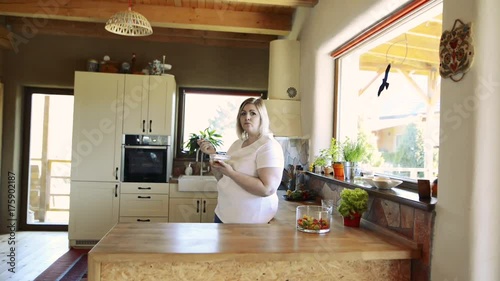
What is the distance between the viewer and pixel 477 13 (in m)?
1.18

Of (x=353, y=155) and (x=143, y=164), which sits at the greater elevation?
(x=353, y=155)

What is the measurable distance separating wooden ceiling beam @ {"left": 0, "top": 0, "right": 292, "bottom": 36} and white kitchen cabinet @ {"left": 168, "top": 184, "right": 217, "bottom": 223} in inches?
68.1

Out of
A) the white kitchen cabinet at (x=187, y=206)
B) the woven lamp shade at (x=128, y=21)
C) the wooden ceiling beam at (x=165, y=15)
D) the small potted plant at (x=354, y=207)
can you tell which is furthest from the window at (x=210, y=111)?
the small potted plant at (x=354, y=207)

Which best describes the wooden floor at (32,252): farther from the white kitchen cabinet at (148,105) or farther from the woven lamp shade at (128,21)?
the woven lamp shade at (128,21)

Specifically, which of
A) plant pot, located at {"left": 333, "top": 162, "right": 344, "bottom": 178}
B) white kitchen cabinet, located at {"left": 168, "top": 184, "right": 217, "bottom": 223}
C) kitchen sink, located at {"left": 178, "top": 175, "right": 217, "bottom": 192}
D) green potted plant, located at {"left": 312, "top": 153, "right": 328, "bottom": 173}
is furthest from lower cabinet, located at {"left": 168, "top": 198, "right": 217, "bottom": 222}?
plant pot, located at {"left": 333, "top": 162, "right": 344, "bottom": 178}

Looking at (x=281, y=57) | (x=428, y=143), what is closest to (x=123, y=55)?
(x=281, y=57)

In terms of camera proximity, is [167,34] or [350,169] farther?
[167,34]

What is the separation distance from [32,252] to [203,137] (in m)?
2.14

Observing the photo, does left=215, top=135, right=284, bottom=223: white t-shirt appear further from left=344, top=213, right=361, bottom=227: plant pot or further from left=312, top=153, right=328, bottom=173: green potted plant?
left=312, top=153, right=328, bottom=173: green potted plant

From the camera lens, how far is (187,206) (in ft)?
12.6

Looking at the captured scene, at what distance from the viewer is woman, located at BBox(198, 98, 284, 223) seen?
1772 millimetres

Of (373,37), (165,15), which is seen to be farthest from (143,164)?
(373,37)

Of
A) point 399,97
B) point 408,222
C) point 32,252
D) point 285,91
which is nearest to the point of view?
point 408,222

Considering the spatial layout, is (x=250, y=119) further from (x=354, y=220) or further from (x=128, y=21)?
(x=128, y=21)
